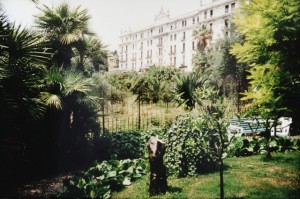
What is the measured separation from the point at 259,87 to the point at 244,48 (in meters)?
1.03

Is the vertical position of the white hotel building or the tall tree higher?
the white hotel building

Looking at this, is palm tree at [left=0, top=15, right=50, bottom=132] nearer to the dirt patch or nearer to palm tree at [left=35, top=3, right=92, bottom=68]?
the dirt patch

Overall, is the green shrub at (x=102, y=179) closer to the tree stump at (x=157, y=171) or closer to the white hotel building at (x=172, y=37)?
the tree stump at (x=157, y=171)

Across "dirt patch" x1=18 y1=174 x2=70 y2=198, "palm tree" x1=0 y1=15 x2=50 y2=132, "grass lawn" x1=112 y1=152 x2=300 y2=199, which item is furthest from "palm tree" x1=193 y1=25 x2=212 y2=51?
"dirt patch" x1=18 y1=174 x2=70 y2=198

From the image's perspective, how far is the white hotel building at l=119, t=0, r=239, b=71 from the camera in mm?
49469

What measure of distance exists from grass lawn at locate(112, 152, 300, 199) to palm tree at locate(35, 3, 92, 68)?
210 inches

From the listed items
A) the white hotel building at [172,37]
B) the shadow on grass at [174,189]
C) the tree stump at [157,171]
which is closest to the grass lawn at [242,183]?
the shadow on grass at [174,189]

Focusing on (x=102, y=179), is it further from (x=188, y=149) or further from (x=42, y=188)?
(x=188, y=149)

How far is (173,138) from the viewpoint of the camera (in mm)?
6980

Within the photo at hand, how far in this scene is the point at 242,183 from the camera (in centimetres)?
605

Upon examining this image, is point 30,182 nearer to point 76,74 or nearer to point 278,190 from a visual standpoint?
point 76,74

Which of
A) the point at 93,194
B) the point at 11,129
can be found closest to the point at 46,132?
the point at 11,129

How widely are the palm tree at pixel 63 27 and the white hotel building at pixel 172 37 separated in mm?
38206

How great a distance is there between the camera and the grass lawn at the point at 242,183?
216 inches
